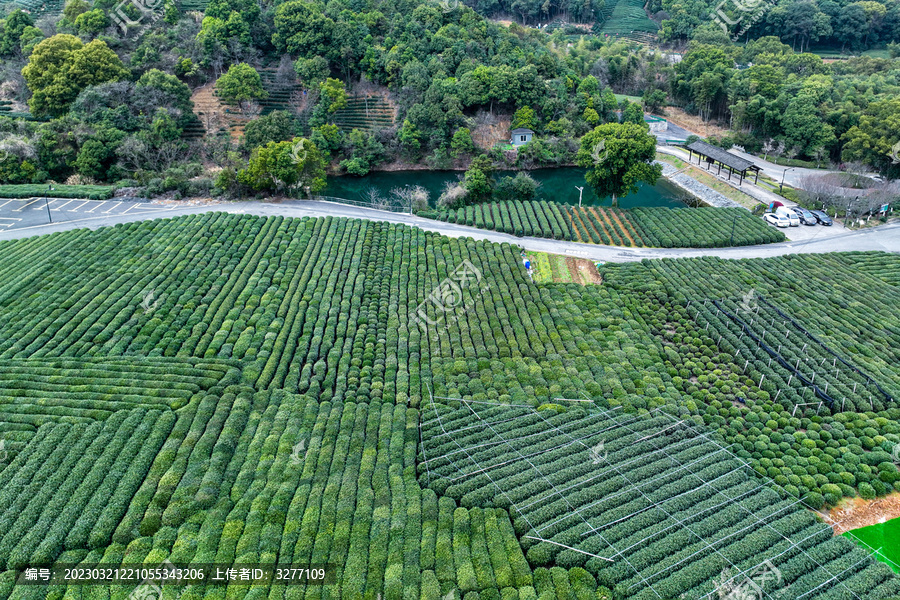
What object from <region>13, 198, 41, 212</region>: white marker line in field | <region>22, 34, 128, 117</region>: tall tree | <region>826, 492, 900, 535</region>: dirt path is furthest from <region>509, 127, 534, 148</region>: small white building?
<region>826, 492, 900, 535</region>: dirt path

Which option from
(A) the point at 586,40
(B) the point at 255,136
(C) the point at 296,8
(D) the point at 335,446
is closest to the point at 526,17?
(A) the point at 586,40

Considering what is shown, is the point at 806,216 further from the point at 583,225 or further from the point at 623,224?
the point at 583,225

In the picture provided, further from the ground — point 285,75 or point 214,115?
point 285,75

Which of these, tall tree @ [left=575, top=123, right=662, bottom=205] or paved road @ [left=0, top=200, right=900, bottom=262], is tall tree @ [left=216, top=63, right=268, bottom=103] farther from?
tall tree @ [left=575, top=123, right=662, bottom=205]

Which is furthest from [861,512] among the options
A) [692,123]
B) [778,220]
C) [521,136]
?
[692,123]

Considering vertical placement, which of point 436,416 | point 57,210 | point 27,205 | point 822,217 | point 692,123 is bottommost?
point 436,416

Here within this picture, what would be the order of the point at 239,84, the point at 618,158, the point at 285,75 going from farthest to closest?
the point at 285,75
the point at 239,84
the point at 618,158
